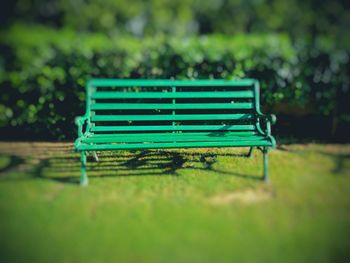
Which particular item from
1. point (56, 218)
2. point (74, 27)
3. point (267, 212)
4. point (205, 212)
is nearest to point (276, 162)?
point (267, 212)

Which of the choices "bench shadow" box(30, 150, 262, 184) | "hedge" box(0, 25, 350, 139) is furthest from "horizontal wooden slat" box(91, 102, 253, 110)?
"hedge" box(0, 25, 350, 139)

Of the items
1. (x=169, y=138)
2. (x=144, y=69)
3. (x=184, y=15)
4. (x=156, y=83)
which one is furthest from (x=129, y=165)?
(x=184, y=15)

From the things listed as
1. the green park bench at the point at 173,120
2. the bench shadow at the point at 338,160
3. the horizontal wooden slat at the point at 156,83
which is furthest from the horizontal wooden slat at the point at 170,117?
the bench shadow at the point at 338,160

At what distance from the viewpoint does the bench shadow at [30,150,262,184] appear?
13.3 feet

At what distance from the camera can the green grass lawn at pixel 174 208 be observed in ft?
8.96

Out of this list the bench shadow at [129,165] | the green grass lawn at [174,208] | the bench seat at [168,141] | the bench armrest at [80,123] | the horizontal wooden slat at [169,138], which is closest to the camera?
the green grass lawn at [174,208]

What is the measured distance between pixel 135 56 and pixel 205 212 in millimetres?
2872

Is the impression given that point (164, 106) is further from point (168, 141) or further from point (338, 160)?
point (338, 160)

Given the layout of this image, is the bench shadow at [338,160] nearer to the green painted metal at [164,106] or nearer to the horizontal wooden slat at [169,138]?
the horizontal wooden slat at [169,138]

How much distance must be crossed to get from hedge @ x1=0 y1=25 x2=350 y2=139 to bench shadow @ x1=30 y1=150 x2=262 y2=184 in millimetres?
1036

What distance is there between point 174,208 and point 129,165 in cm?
127

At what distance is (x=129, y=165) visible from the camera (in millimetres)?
4359

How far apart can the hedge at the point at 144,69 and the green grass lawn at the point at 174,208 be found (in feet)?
2.49

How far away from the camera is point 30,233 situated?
2.93 m
